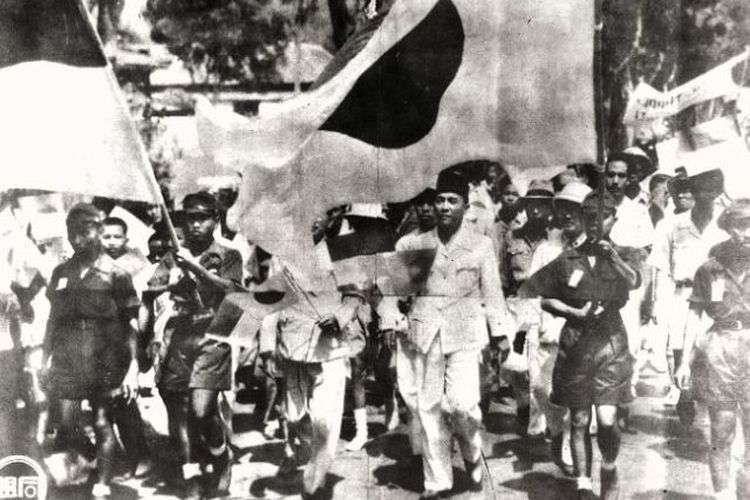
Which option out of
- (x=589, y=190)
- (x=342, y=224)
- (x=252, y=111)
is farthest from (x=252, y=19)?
(x=589, y=190)

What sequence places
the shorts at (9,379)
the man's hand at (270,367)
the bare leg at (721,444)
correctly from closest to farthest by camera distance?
the bare leg at (721,444)
the man's hand at (270,367)
the shorts at (9,379)

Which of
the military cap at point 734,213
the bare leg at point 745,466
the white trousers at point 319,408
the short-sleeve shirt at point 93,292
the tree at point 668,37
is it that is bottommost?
the bare leg at point 745,466

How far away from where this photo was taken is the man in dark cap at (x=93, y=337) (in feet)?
19.8

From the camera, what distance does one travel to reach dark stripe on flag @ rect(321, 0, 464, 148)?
19.2ft

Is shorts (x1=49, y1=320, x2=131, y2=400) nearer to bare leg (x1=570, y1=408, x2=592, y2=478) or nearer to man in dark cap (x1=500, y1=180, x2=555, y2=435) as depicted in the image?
man in dark cap (x1=500, y1=180, x2=555, y2=435)

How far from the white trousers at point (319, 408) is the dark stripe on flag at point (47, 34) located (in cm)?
266

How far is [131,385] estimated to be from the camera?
605 centimetres

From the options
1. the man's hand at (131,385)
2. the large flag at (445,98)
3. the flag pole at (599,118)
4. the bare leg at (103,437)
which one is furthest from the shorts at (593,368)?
the bare leg at (103,437)

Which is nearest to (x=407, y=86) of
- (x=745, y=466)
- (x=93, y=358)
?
(x=93, y=358)

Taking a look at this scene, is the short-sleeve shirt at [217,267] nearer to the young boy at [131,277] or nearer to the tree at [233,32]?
the young boy at [131,277]

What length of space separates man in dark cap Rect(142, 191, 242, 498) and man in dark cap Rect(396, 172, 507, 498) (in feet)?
4.26

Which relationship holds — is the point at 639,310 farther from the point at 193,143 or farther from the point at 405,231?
the point at 193,143

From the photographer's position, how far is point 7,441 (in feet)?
20.2

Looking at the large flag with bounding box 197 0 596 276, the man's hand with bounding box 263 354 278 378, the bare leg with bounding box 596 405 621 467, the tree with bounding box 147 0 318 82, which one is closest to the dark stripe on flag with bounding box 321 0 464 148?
the large flag with bounding box 197 0 596 276
